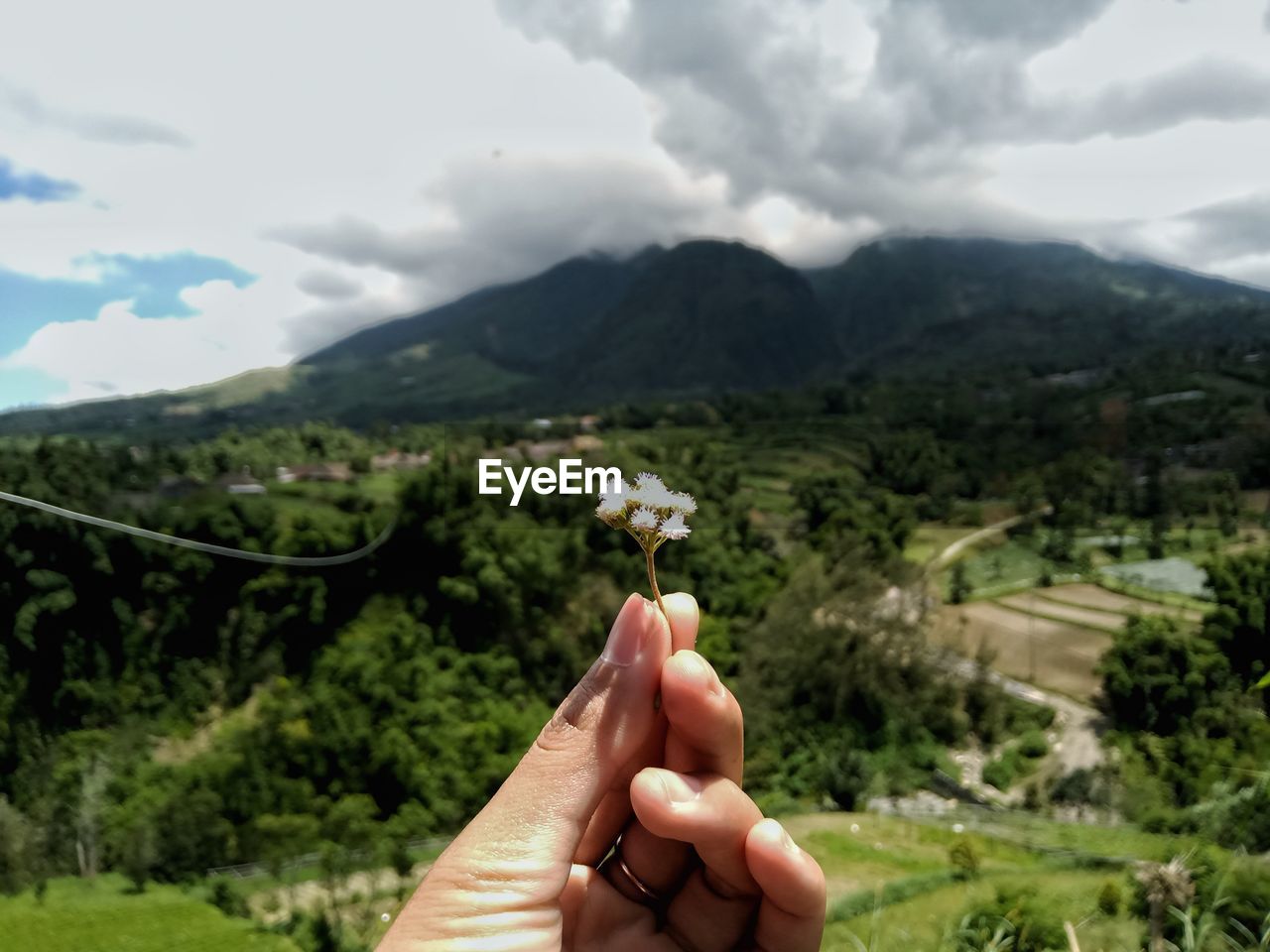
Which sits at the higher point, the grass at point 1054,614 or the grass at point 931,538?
the grass at point 931,538

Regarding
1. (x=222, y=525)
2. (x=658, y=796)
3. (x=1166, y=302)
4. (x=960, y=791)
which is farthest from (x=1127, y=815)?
(x=1166, y=302)

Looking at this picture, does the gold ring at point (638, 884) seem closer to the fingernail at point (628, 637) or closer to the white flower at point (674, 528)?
the fingernail at point (628, 637)

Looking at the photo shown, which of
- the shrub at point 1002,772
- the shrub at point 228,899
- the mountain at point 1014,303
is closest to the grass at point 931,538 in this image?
the shrub at point 1002,772

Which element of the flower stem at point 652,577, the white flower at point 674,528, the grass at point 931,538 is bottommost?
the grass at point 931,538

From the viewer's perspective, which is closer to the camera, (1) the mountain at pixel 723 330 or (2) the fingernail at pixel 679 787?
(2) the fingernail at pixel 679 787

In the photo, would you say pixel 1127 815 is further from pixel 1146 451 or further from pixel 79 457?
pixel 79 457

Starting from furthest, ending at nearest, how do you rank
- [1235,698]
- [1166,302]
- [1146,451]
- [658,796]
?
[1166,302] → [1146,451] → [1235,698] → [658,796]
